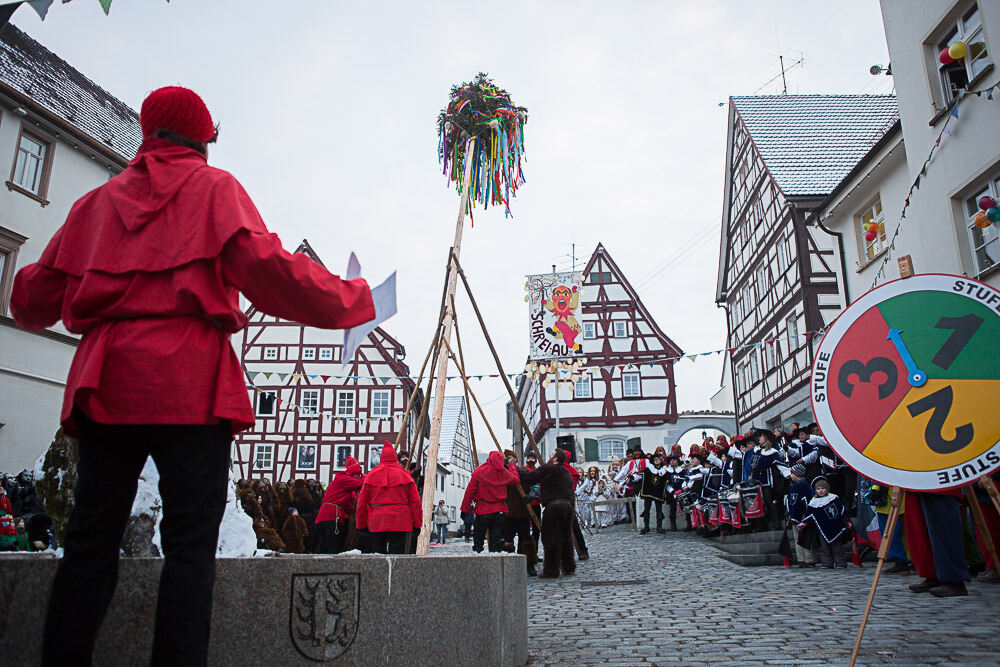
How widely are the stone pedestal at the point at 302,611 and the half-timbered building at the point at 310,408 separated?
30666 mm

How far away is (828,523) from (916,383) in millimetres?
6453

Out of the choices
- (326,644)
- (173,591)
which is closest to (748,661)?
(326,644)

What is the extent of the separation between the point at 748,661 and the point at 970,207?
10.7 meters

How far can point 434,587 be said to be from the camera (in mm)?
3006

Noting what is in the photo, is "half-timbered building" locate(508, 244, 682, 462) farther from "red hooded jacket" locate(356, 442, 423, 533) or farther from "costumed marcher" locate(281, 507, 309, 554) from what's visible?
"red hooded jacket" locate(356, 442, 423, 533)

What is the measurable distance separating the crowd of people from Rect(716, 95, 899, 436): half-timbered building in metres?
5.80

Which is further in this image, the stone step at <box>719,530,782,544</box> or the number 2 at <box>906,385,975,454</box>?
the stone step at <box>719,530,782,544</box>

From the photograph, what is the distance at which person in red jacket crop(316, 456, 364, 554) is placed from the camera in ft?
35.8

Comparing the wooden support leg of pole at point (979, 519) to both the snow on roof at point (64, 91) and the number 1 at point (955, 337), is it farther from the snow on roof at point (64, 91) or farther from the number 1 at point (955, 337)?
the snow on roof at point (64, 91)

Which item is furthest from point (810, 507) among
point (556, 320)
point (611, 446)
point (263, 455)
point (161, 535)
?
point (263, 455)

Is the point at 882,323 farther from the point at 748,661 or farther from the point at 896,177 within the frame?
the point at 896,177

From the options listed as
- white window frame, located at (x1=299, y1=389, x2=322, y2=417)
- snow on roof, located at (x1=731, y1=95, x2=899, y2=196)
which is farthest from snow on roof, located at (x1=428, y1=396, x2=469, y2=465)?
snow on roof, located at (x1=731, y1=95, x2=899, y2=196)

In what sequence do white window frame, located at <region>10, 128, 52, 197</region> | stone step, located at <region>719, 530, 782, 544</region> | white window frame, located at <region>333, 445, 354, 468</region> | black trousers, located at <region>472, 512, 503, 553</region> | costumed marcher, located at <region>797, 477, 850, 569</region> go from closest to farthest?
costumed marcher, located at <region>797, 477, 850, 569</region>, black trousers, located at <region>472, 512, 503, 553</region>, stone step, located at <region>719, 530, 782, 544</region>, white window frame, located at <region>10, 128, 52, 197</region>, white window frame, located at <region>333, 445, 354, 468</region>

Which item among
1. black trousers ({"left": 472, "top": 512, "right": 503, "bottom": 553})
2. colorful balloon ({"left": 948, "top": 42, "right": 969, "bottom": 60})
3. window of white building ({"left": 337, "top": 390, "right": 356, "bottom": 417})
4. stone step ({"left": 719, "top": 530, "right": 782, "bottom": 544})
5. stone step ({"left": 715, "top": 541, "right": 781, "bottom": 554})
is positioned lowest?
stone step ({"left": 715, "top": 541, "right": 781, "bottom": 554})
